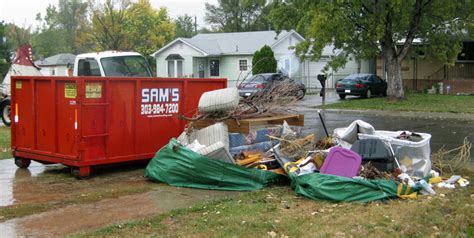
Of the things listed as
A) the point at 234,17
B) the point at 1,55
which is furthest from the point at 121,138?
the point at 234,17

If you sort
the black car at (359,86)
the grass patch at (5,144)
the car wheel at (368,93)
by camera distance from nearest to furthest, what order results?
the grass patch at (5,144) → the black car at (359,86) → the car wheel at (368,93)

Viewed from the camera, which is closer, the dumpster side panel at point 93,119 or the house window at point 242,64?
the dumpster side panel at point 93,119

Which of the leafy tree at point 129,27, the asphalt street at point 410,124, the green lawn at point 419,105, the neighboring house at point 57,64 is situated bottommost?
the asphalt street at point 410,124

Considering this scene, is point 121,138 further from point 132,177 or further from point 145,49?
point 145,49

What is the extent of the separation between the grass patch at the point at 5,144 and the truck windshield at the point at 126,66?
10.1ft

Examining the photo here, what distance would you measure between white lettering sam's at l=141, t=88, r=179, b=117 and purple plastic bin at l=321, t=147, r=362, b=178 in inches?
150

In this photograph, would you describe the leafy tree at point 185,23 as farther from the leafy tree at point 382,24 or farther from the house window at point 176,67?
the leafy tree at point 382,24

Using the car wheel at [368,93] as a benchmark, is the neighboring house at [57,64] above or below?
above

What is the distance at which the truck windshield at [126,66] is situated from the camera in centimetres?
1442

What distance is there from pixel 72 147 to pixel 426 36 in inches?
902

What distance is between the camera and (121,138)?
9898mm

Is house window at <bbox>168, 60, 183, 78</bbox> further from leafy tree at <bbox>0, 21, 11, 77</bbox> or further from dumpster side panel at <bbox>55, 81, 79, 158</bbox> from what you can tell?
dumpster side panel at <bbox>55, 81, 79, 158</bbox>

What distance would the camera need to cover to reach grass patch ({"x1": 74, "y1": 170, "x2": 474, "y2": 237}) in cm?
594

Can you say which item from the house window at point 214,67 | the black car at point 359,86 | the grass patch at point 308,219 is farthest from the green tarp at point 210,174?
the house window at point 214,67
